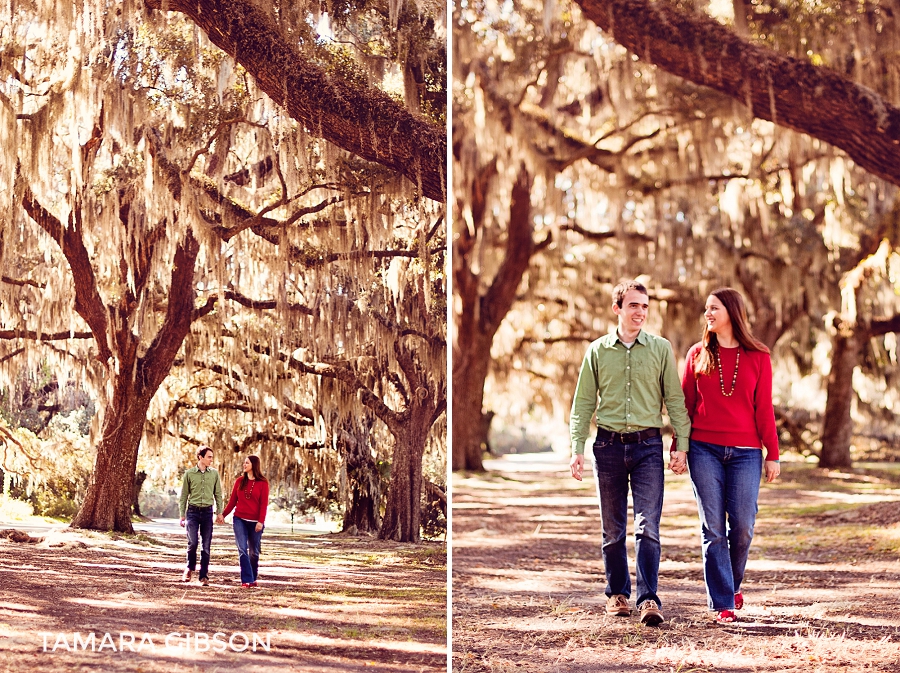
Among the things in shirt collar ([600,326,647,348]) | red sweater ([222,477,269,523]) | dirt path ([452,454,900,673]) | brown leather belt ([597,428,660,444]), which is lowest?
dirt path ([452,454,900,673])

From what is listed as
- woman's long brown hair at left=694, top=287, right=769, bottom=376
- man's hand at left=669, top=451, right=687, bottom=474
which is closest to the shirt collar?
woman's long brown hair at left=694, top=287, right=769, bottom=376

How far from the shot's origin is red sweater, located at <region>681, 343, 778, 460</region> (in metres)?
3.45

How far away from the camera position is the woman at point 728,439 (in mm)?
3445

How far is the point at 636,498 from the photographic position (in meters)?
3.52

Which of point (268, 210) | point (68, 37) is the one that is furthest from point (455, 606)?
point (68, 37)

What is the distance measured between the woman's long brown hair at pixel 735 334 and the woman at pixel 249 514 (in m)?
1.93

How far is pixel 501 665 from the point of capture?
3.01 m

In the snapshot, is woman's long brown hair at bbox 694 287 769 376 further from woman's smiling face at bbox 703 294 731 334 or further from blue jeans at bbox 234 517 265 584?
blue jeans at bbox 234 517 265 584

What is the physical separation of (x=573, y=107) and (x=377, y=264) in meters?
8.13

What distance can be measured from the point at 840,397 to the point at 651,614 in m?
11.1

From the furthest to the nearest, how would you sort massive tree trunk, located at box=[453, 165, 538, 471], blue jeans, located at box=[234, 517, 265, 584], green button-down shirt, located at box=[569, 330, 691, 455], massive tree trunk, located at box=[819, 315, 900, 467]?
massive tree trunk, located at box=[819, 315, 900, 467], massive tree trunk, located at box=[453, 165, 538, 471], green button-down shirt, located at box=[569, 330, 691, 455], blue jeans, located at box=[234, 517, 265, 584]

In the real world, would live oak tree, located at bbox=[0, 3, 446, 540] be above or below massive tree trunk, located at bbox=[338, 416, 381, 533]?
above

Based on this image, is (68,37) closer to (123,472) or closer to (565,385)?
(123,472)

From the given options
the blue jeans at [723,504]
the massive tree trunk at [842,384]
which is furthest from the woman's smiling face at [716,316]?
the massive tree trunk at [842,384]
